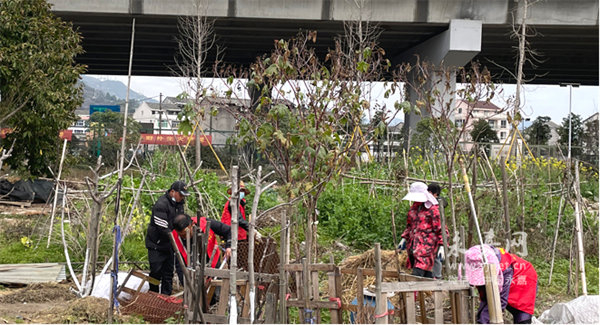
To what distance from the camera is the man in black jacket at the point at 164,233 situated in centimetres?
698

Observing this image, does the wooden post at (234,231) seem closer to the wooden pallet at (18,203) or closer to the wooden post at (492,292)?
the wooden post at (492,292)

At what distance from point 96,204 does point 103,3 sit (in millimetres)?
15324

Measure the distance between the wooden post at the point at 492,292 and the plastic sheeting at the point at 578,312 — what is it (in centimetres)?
136

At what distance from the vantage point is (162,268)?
726 cm

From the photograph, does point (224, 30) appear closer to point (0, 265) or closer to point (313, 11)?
point (313, 11)

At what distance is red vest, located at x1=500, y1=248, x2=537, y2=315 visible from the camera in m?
5.27

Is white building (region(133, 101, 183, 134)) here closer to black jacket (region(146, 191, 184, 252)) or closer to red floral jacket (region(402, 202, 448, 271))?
black jacket (region(146, 191, 184, 252))

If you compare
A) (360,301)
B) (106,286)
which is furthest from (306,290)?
(106,286)

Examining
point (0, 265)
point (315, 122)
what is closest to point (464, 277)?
point (315, 122)

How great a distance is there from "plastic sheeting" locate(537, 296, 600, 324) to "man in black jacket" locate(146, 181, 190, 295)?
350 cm

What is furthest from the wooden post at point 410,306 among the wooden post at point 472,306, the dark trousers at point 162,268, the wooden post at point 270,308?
the dark trousers at point 162,268

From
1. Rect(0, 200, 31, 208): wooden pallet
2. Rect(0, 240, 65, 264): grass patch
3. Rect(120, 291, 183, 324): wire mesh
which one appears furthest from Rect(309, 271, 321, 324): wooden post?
Rect(0, 200, 31, 208): wooden pallet

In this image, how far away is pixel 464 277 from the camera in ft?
17.1

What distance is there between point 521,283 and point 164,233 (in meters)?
3.34
